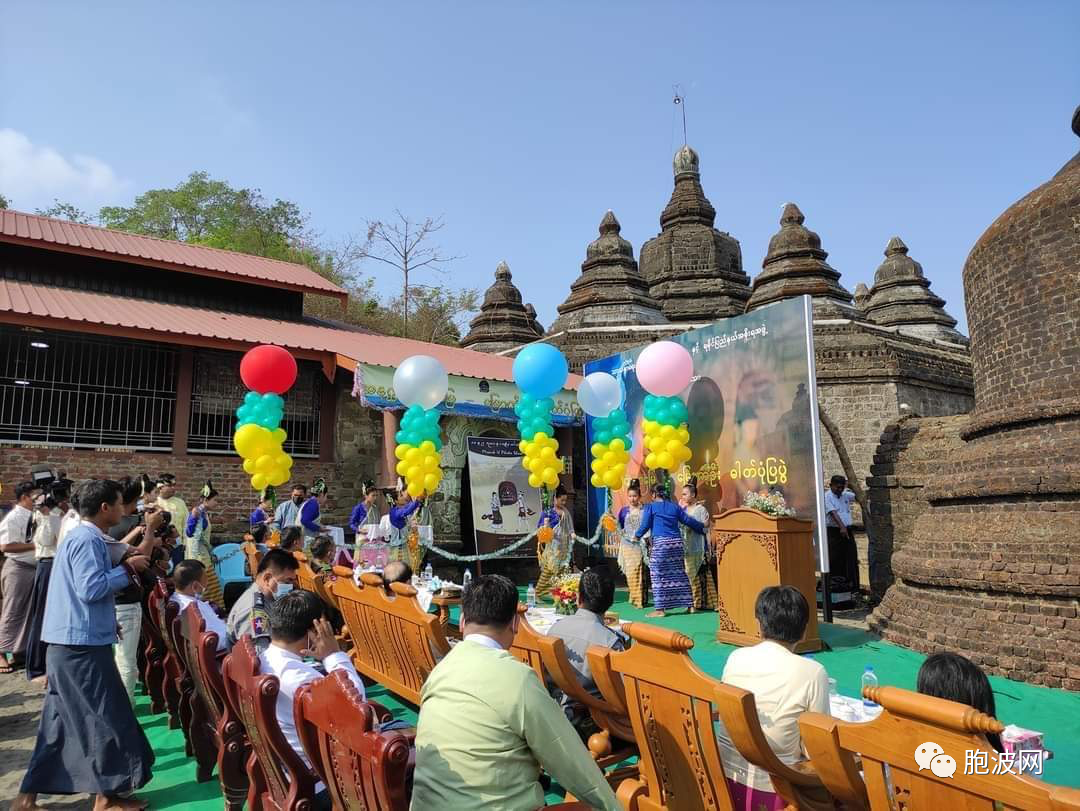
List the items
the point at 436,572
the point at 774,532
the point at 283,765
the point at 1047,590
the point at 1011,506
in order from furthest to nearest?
the point at 436,572 → the point at 774,532 → the point at 1011,506 → the point at 1047,590 → the point at 283,765

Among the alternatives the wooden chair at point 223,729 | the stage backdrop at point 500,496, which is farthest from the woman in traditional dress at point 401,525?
the wooden chair at point 223,729

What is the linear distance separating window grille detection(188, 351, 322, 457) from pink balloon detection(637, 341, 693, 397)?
5910 millimetres

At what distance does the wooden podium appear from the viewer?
698 cm

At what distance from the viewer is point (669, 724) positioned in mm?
2562

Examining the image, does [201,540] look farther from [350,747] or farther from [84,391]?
[350,747]

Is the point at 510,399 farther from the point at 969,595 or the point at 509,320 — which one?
the point at 509,320

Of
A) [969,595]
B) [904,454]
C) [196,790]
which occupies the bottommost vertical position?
[196,790]

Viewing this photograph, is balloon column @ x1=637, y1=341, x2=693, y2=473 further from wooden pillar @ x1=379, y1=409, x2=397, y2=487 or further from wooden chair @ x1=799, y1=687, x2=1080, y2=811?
wooden chair @ x1=799, y1=687, x2=1080, y2=811

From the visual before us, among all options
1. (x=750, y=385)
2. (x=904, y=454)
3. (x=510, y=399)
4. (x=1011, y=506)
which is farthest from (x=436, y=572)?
(x=1011, y=506)

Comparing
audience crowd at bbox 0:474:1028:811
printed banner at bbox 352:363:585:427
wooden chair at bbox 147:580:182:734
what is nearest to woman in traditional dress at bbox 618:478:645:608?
printed banner at bbox 352:363:585:427

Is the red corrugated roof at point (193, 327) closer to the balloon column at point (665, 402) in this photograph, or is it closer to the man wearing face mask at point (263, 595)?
the balloon column at point (665, 402)

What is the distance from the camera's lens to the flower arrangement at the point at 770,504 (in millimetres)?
7535

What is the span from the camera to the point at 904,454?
9344 mm

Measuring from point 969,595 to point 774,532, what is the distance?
1.80 meters
